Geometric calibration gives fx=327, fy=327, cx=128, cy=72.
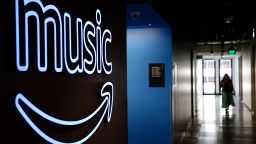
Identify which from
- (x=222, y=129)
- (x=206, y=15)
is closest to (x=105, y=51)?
(x=222, y=129)

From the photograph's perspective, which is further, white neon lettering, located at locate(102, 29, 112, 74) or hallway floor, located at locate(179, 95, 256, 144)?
hallway floor, located at locate(179, 95, 256, 144)

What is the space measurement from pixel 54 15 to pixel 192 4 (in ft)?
20.9

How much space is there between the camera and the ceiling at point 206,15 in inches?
243

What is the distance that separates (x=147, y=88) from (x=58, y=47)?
4379 millimetres

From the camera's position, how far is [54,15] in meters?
1.93

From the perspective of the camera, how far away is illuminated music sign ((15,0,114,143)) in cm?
160

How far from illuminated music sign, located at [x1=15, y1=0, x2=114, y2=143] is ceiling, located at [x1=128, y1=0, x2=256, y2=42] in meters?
1.99

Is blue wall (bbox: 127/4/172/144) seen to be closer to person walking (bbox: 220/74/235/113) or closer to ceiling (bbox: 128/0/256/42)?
ceiling (bbox: 128/0/256/42)

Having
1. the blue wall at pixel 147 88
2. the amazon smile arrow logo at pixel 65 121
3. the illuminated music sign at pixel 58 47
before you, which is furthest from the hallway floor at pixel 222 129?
the illuminated music sign at pixel 58 47

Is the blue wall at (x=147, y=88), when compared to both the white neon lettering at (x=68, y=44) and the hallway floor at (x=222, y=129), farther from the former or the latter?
the white neon lettering at (x=68, y=44)

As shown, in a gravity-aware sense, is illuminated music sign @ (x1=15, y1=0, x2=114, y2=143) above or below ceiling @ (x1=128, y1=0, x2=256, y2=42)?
below

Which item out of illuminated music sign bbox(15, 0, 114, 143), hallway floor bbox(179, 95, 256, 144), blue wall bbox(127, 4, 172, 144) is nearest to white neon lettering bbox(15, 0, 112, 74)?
illuminated music sign bbox(15, 0, 114, 143)

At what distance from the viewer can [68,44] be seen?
82.4 inches

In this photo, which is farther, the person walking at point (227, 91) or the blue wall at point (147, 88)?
the person walking at point (227, 91)
